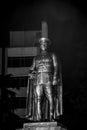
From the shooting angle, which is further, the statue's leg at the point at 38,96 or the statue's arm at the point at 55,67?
the statue's arm at the point at 55,67

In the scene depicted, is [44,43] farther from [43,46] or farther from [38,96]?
[38,96]

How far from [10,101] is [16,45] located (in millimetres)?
5102

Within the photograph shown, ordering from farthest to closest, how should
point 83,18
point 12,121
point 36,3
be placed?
point 12,121 → point 83,18 → point 36,3

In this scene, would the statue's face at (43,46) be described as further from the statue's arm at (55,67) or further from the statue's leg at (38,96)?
the statue's leg at (38,96)

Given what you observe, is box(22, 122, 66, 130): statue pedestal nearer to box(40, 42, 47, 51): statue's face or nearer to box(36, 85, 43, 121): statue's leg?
box(36, 85, 43, 121): statue's leg

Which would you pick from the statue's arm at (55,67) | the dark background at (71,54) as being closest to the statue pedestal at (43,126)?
the statue's arm at (55,67)

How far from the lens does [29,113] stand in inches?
424

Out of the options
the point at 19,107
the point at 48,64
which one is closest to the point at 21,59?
the point at 19,107

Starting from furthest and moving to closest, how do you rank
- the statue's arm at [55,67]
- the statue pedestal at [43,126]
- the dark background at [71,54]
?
the dark background at [71,54], the statue's arm at [55,67], the statue pedestal at [43,126]

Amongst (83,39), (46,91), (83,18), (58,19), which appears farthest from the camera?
(83,39)

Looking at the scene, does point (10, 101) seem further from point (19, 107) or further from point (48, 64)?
point (48, 64)

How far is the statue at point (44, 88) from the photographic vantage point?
34.8 ft

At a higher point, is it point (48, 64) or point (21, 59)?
point (21, 59)

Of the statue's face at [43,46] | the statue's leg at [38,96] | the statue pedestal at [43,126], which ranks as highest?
the statue's face at [43,46]
